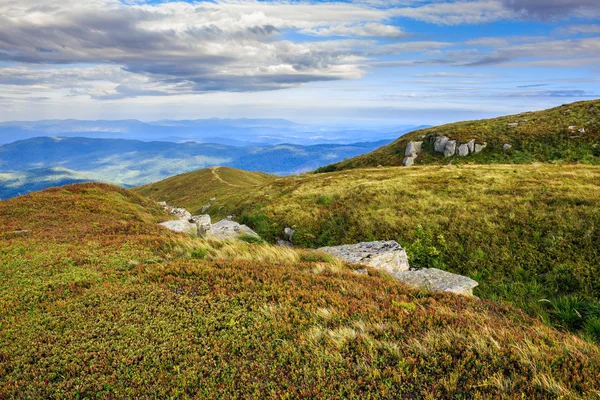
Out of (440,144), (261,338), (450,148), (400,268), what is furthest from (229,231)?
(440,144)

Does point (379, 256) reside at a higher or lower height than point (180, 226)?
higher

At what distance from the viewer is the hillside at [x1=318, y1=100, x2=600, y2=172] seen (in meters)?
48.0

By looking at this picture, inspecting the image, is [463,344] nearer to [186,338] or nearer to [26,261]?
[186,338]

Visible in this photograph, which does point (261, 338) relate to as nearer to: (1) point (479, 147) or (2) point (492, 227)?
(2) point (492, 227)

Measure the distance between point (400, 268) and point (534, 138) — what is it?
175ft

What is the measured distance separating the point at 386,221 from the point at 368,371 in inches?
645

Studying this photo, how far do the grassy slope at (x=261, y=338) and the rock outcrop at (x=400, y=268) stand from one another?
1.78 m

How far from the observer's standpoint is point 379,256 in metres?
15.2

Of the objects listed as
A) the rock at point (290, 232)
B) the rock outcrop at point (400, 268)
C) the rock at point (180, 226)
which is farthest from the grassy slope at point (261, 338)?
the rock at point (290, 232)

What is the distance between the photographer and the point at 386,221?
21719mm

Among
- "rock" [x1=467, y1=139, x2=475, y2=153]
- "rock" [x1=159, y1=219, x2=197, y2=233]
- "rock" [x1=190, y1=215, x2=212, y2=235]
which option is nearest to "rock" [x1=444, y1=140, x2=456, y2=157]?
"rock" [x1=467, y1=139, x2=475, y2=153]

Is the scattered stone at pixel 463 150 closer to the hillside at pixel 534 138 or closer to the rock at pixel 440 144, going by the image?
the hillside at pixel 534 138

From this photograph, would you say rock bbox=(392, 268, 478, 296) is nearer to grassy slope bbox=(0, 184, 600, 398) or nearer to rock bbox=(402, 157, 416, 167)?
grassy slope bbox=(0, 184, 600, 398)

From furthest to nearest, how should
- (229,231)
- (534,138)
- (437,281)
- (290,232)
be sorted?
1. (534,138)
2. (290,232)
3. (229,231)
4. (437,281)
